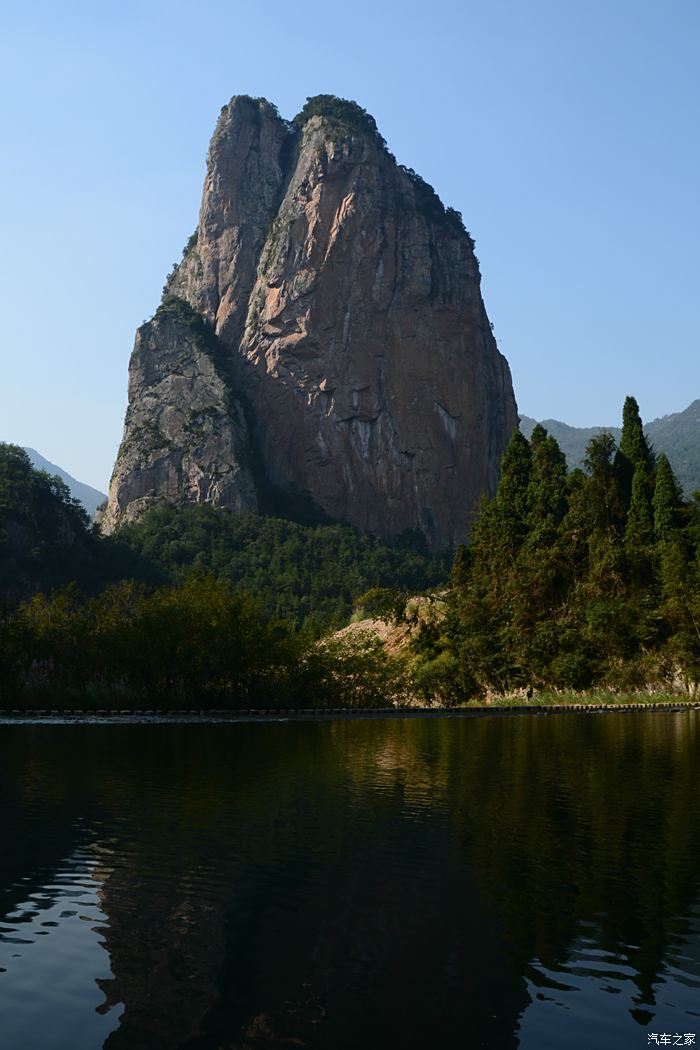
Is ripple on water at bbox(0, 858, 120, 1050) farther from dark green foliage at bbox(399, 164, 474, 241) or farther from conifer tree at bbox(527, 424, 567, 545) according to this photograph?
dark green foliage at bbox(399, 164, 474, 241)

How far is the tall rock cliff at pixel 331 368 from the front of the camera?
14862cm

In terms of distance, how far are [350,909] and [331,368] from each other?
14136 cm

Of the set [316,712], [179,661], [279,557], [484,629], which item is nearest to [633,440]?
[484,629]

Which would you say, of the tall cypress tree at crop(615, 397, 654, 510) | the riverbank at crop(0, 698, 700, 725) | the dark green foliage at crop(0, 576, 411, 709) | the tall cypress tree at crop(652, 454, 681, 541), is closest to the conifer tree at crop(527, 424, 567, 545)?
the tall cypress tree at crop(615, 397, 654, 510)

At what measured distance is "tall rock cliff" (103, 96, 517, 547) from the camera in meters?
149

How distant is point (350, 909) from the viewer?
39.4 ft

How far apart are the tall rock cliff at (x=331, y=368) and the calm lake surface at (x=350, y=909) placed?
126m

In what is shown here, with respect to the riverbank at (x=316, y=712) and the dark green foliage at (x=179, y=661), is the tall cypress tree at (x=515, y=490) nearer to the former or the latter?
the riverbank at (x=316, y=712)

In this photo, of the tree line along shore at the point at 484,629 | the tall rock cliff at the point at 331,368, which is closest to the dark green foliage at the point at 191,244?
the tall rock cliff at the point at 331,368

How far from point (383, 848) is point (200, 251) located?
524ft

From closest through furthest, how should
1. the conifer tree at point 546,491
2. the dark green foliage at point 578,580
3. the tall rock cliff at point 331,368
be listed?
the dark green foliage at point 578,580 → the conifer tree at point 546,491 → the tall rock cliff at point 331,368

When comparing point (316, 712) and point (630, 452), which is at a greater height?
point (630, 452)

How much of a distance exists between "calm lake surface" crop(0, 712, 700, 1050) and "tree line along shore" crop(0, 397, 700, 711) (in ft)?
80.7

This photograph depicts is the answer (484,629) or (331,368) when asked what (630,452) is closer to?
(484,629)
